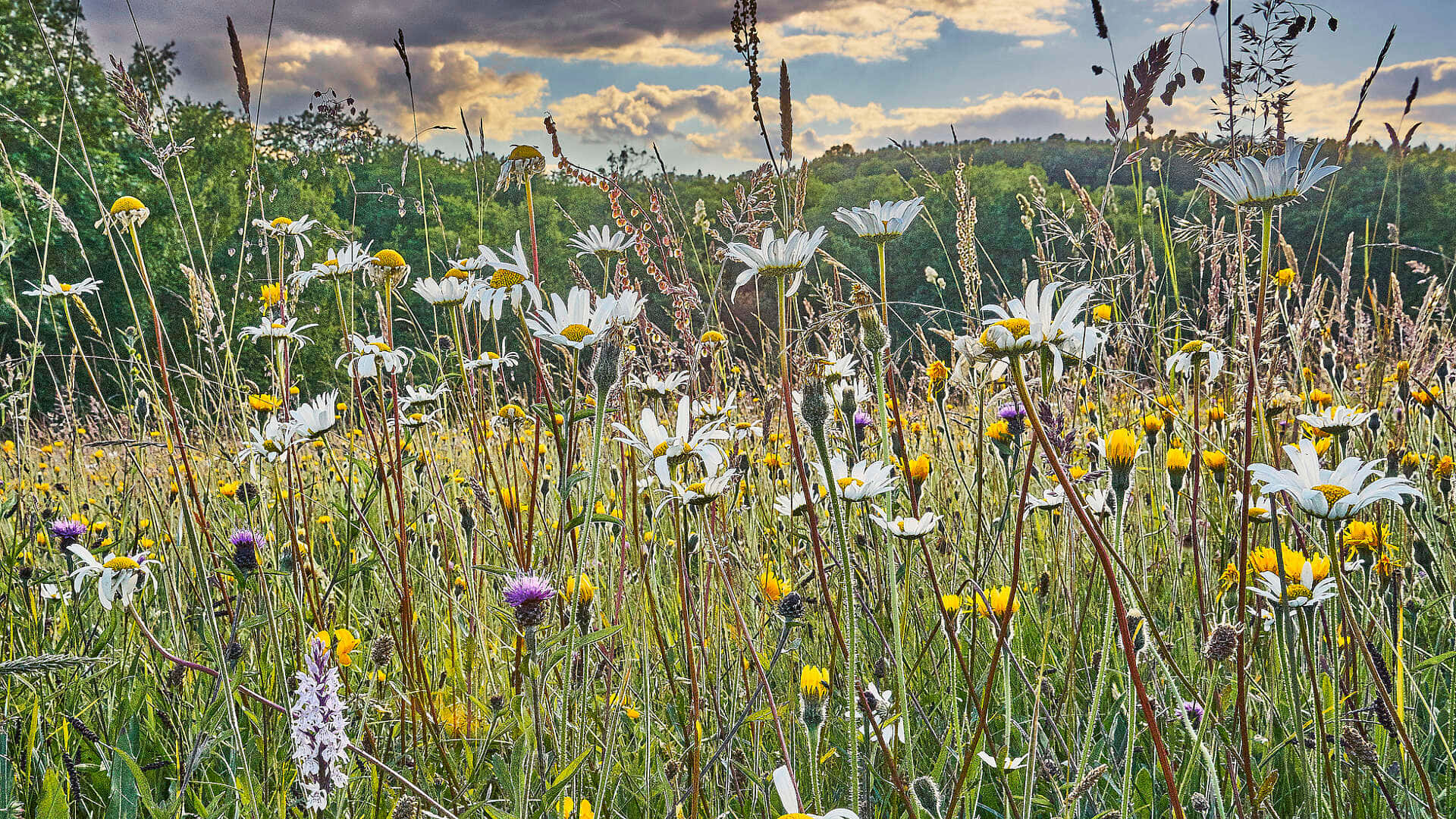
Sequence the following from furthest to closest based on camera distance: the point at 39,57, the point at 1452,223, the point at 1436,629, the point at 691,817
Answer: the point at 1452,223, the point at 39,57, the point at 1436,629, the point at 691,817

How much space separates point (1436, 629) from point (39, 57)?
1954cm

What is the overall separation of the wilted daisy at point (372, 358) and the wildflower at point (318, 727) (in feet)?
2.68

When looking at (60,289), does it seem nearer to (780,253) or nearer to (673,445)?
(673,445)

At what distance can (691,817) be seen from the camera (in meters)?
1.02

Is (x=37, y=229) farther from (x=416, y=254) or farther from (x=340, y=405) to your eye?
(x=340, y=405)

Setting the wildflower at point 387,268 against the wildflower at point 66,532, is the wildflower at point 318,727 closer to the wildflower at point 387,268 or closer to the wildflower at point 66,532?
the wildflower at point 387,268

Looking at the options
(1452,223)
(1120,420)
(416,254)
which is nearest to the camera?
(1120,420)

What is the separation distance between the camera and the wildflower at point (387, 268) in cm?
143

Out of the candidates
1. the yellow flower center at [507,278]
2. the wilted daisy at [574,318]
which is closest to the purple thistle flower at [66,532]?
the yellow flower center at [507,278]

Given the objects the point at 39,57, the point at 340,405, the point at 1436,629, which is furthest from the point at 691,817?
the point at 39,57

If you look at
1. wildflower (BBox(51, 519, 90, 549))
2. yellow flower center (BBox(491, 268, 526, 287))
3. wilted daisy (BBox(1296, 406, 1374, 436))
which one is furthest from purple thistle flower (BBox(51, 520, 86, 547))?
wilted daisy (BBox(1296, 406, 1374, 436))

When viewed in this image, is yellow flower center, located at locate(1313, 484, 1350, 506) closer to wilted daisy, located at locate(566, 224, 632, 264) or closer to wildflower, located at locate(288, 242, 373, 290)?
wilted daisy, located at locate(566, 224, 632, 264)

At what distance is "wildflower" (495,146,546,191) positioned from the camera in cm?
138

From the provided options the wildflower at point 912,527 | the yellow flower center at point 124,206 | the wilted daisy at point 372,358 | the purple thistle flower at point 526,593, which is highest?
the yellow flower center at point 124,206
